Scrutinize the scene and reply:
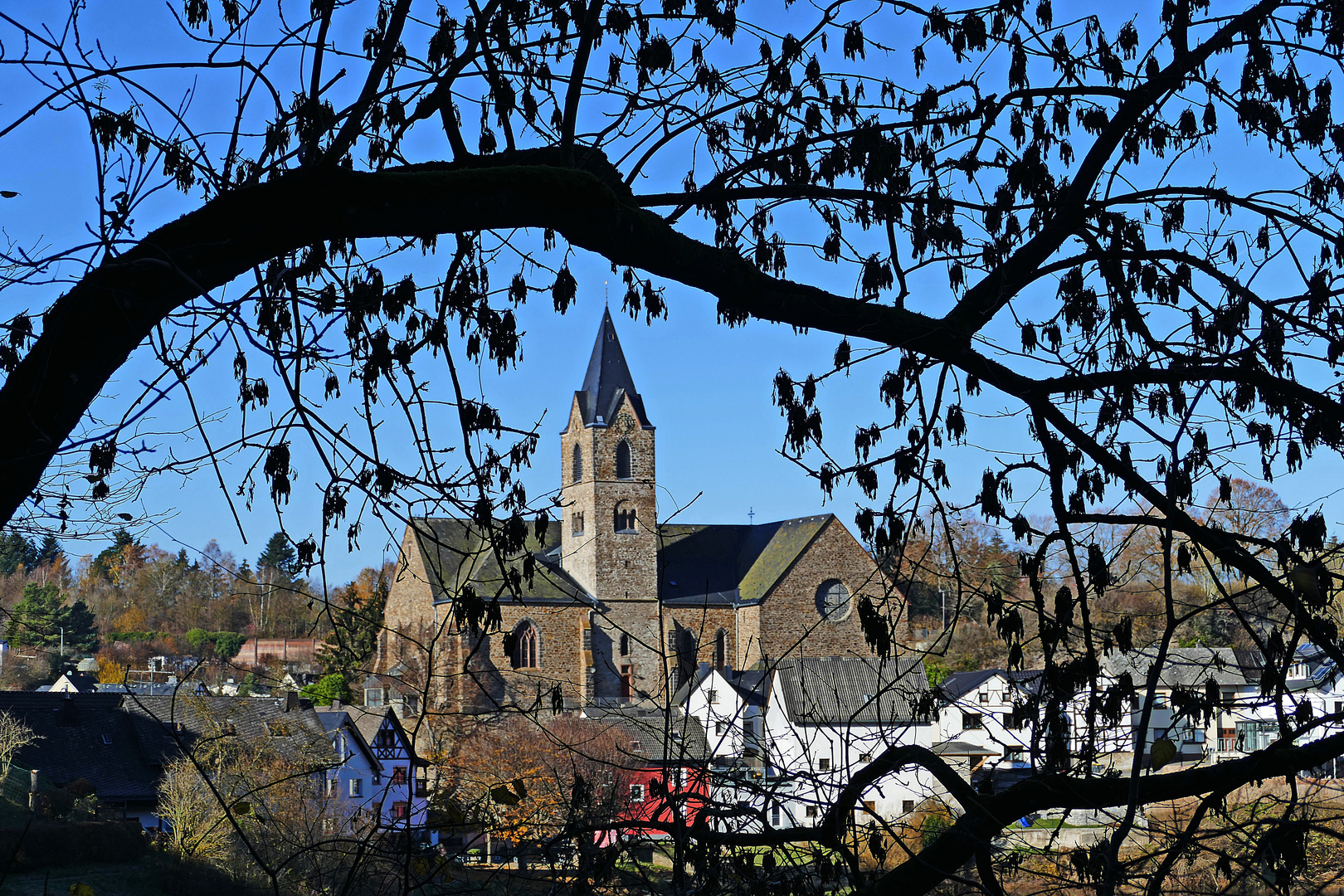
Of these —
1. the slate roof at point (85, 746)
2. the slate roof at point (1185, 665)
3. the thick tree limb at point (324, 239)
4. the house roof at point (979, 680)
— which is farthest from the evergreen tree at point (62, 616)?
the thick tree limb at point (324, 239)

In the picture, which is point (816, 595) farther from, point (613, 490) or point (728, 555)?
point (613, 490)

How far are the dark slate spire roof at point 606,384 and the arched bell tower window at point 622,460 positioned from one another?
101 centimetres

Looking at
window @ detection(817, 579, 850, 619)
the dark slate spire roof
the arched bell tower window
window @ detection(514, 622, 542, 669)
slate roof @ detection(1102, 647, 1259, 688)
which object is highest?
→ the dark slate spire roof

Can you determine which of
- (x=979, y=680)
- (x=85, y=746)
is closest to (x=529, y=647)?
(x=85, y=746)

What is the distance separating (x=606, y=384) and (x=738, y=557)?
30.7 feet

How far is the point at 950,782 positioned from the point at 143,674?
7113 cm

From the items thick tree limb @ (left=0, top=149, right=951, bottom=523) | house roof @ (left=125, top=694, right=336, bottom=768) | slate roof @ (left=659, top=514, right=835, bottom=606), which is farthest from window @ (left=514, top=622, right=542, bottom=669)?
thick tree limb @ (left=0, top=149, right=951, bottom=523)

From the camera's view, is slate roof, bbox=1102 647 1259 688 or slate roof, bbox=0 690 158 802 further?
slate roof, bbox=0 690 158 802

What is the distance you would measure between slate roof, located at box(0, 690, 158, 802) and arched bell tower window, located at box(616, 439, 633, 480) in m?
18.5

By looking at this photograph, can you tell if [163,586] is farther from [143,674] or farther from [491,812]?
[491,812]

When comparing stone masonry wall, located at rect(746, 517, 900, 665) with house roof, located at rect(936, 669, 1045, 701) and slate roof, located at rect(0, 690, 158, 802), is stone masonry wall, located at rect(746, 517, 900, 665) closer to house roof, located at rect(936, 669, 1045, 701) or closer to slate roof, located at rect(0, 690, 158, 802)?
house roof, located at rect(936, 669, 1045, 701)

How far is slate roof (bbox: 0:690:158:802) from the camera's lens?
31578 mm

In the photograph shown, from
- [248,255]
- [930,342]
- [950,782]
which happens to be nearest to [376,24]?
[248,255]

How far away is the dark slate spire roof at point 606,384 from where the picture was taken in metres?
45.3
